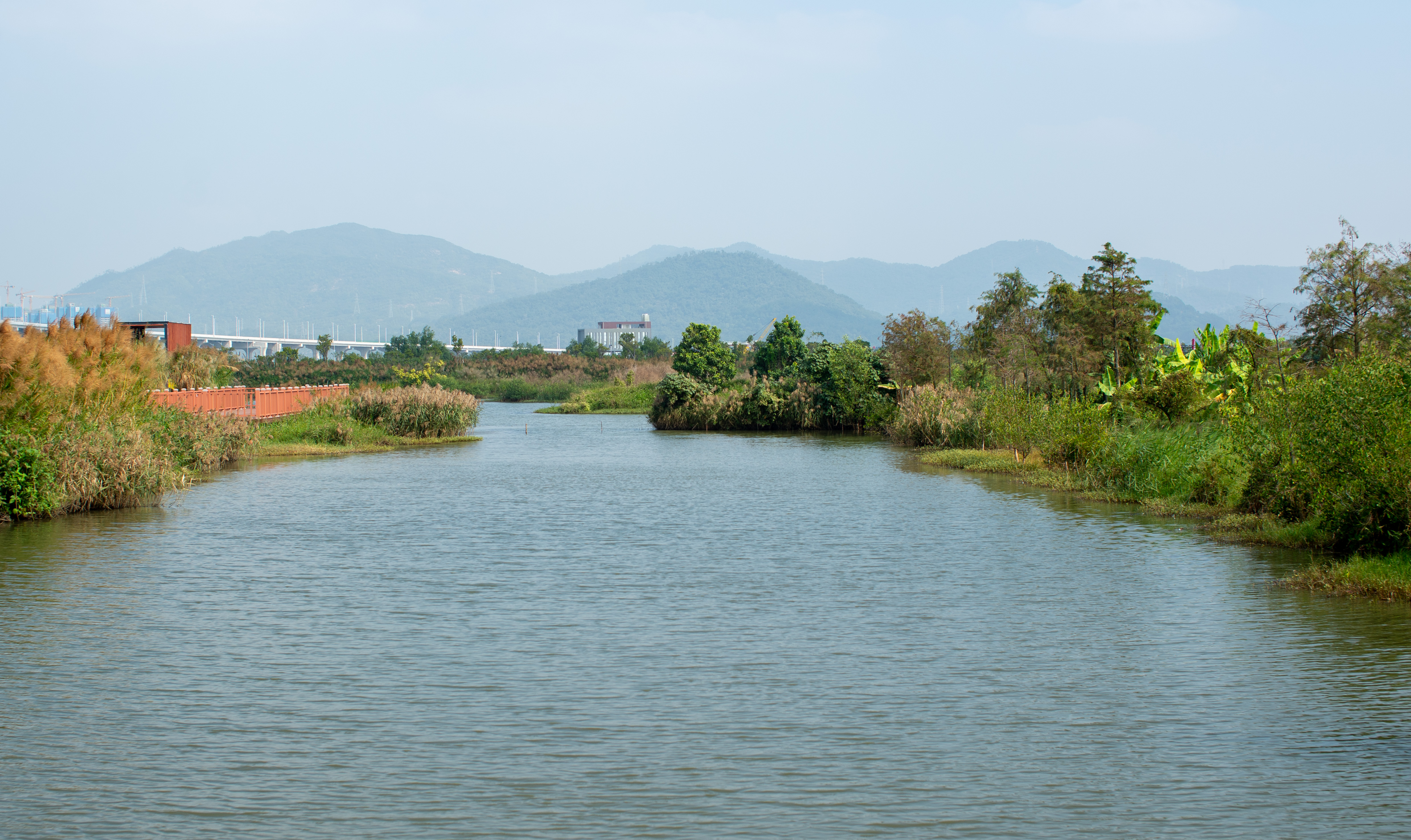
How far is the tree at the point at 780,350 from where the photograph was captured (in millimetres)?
54406

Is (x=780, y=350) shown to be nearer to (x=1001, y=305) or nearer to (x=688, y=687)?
(x=1001, y=305)

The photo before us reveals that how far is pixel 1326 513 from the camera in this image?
13.0 metres

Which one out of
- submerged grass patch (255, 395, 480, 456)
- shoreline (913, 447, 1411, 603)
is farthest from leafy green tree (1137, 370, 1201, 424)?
submerged grass patch (255, 395, 480, 456)

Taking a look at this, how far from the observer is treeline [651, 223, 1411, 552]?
40.8ft

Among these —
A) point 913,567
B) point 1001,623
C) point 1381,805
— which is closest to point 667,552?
point 913,567

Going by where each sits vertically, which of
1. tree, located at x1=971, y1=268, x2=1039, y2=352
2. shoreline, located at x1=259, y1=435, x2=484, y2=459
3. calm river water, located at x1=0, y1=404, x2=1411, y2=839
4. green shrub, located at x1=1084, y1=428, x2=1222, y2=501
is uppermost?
tree, located at x1=971, y1=268, x2=1039, y2=352

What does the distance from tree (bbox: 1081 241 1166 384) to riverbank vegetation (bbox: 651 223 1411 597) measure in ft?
0.18

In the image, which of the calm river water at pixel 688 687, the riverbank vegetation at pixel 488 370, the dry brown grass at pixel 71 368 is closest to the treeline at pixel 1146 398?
the calm river water at pixel 688 687

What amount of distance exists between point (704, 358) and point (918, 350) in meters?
Result: 12.9

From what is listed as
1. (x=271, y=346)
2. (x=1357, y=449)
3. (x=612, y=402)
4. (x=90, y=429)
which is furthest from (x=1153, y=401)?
(x=271, y=346)

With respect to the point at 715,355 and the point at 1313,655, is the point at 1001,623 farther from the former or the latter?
the point at 715,355

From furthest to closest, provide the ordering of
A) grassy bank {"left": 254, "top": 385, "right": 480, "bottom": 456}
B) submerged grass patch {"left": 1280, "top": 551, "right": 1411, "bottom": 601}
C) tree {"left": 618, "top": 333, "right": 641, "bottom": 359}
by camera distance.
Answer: tree {"left": 618, "top": 333, "right": 641, "bottom": 359}
grassy bank {"left": 254, "top": 385, "right": 480, "bottom": 456}
submerged grass patch {"left": 1280, "top": 551, "right": 1411, "bottom": 601}

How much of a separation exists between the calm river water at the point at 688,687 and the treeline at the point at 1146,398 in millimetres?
1520

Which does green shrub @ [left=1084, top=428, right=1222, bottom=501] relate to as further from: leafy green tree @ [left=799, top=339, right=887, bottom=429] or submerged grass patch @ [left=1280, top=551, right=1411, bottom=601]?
leafy green tree @ [left=799, top=339, right=887, bottom=429]
